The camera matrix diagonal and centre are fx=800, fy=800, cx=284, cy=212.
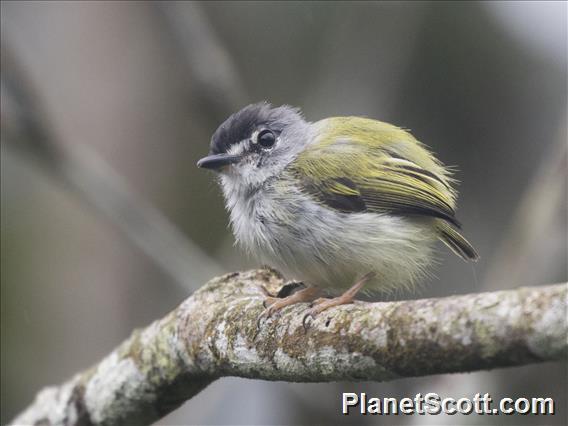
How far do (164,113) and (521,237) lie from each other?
148 inches

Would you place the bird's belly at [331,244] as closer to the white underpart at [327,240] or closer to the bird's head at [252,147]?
the white underpart at [327,240]

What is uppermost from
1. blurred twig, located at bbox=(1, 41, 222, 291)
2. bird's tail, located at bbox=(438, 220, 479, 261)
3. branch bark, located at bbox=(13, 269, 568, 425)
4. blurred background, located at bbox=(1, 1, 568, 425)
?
blurred background, located at bbox=(1, 1, 568, 425)

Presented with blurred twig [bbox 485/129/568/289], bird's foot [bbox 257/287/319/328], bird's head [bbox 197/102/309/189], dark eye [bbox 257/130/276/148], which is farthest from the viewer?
blurred twig [bbox 485/129/568/289]

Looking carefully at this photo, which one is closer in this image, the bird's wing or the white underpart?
the white underpart

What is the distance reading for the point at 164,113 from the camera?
7906 millimetres

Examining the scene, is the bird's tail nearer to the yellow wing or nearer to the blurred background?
the yellow wing

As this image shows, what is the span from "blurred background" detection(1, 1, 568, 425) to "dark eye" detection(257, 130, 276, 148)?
210 centimetres

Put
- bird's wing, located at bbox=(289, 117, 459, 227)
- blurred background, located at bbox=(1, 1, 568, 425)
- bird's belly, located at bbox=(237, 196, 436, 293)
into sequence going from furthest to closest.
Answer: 1. blurred background, located at bbox=(1, 1, 568, 425)
2. bird's wing, located at bbox=(289, 117, 459, 227)
3. bird's belly, located at bbox=(237, 196, 436, 293)

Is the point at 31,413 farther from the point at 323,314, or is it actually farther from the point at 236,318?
the point at 323,314

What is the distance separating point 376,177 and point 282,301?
0.88 m

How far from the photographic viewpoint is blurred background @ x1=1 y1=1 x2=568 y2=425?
694 centimetres

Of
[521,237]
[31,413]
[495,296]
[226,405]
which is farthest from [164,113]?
[495,296]

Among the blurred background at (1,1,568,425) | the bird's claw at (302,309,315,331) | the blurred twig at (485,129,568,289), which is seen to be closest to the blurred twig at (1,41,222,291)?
the blurred background at (1,1,568,425)

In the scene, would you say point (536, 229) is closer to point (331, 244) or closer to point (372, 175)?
point (372, 175)
